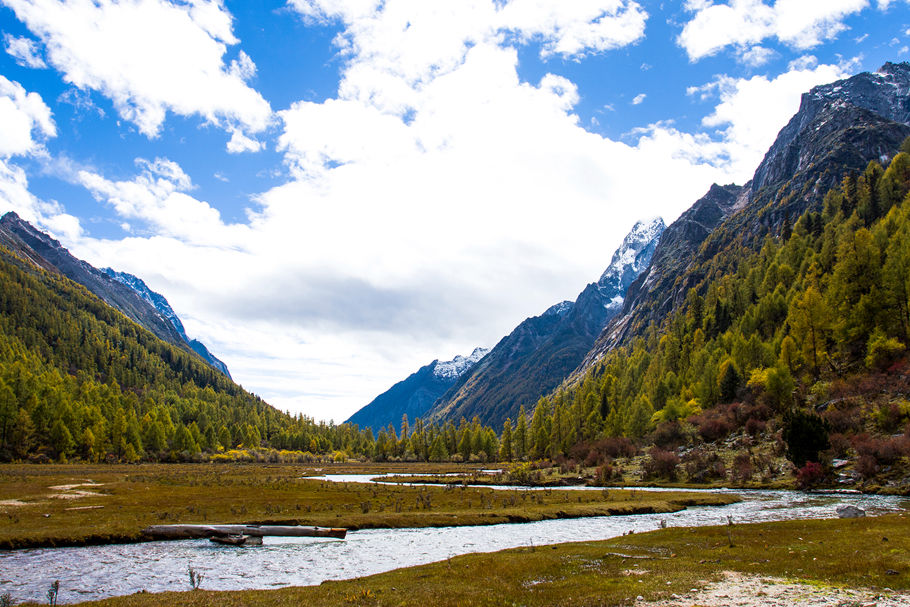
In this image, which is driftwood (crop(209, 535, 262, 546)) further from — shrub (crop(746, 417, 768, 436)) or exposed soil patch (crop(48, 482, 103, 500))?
shrub (crop(746, 417, 768, 436))

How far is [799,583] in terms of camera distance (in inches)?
876

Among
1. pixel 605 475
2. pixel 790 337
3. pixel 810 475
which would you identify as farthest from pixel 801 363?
pixel 810 475

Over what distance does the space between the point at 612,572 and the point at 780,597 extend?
870cm

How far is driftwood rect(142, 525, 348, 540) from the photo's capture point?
42000 millimetres

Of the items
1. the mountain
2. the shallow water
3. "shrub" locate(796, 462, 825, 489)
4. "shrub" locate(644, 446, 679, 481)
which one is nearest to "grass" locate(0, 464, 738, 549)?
the shallow water

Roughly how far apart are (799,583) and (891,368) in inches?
3531

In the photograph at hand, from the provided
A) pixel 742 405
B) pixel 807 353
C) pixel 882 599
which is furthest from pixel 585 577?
pixel 807 353

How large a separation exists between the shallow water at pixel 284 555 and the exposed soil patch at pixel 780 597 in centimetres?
1891

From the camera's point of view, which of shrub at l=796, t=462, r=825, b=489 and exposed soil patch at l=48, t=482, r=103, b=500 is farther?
shrub at l=796, t=462, r=825, b=489

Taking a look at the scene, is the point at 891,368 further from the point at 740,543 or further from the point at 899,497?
the point at 740,543

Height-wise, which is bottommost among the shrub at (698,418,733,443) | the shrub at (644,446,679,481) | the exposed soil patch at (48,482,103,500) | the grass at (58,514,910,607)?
the shrub at (644,446,679,481)

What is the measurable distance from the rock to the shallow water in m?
4.04

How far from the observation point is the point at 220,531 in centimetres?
4197

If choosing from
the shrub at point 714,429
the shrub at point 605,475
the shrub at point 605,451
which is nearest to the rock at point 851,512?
the shrub at point 605,475
